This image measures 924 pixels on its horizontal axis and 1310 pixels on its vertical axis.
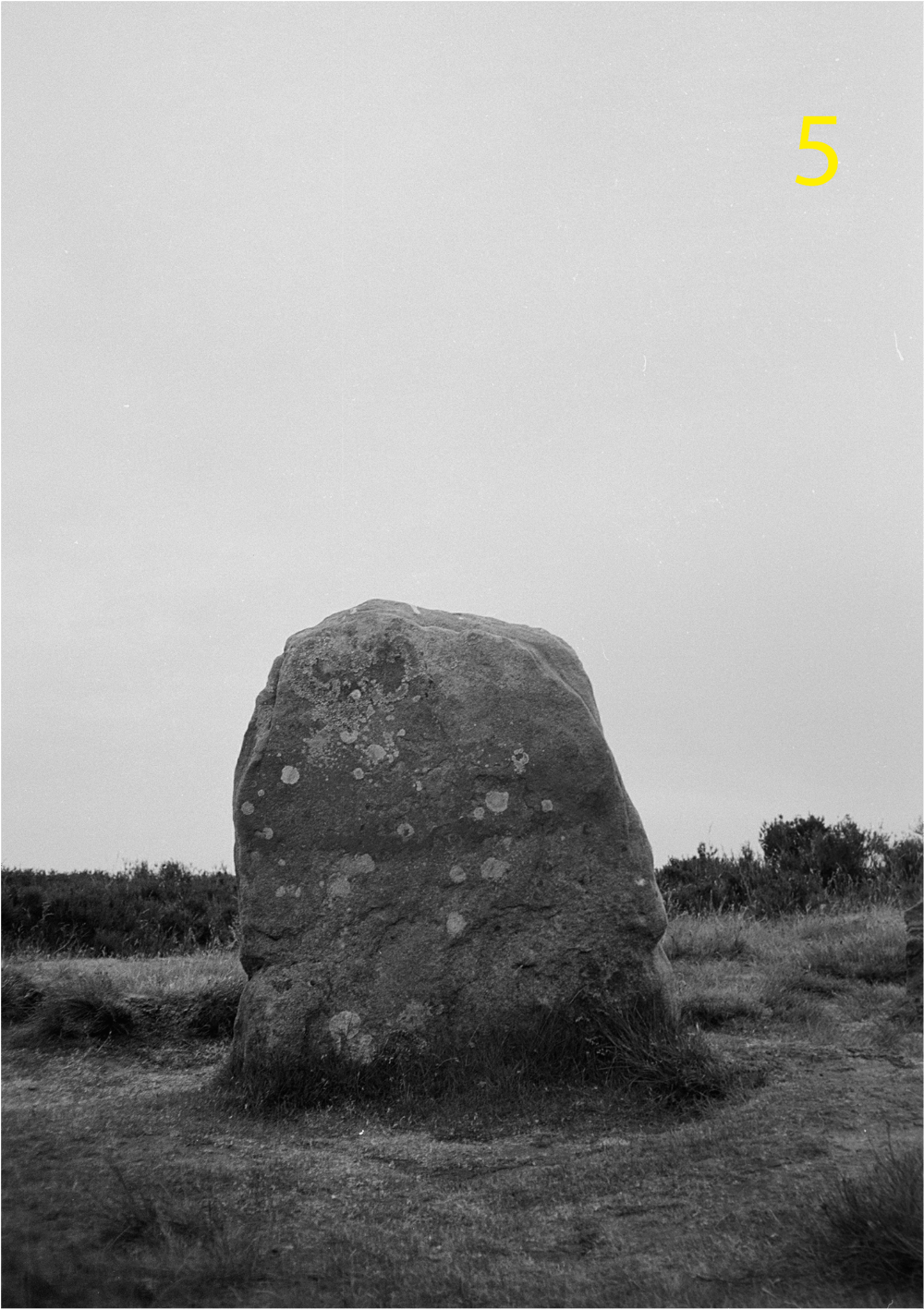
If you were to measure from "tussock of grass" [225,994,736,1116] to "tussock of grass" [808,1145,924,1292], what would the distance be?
1.77m

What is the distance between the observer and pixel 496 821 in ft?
18.9

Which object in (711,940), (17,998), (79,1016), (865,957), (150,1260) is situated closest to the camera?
(150,1260)

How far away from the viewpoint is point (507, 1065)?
5375 millimetres

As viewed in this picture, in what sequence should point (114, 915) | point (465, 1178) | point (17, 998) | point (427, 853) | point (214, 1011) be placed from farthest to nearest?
point (114, 915)
point (214, 1011)
point (17, 998)
point (427, 853)
point (465, 1178)

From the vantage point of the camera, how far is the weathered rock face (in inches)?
219

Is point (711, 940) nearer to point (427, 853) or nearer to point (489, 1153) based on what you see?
point (427, 853)

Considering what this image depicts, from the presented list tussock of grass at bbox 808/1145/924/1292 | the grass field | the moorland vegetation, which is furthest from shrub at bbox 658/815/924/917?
tussock of grass at bbox 808/1145/924/1292

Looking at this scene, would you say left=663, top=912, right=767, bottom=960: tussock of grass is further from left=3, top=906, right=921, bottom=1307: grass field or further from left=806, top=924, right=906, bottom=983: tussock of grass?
left=3, top=906, right=921, bottom=1307: grass field

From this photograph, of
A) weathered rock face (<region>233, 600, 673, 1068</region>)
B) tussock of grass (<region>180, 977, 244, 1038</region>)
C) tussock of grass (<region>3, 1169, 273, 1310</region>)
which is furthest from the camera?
tussock of grass (<region>180, 977, 244, 1038</region>)

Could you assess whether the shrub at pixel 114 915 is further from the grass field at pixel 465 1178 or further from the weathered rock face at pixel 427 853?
the weathered rock face at pixel 427 853

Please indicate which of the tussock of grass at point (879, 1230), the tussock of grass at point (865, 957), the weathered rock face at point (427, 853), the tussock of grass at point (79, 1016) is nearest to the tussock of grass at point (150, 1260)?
the tussock of grass at point (879, 1230)

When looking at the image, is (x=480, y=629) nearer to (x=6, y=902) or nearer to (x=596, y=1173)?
(x=596, y=1173)

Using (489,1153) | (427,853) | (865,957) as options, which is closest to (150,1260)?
(489,1153)

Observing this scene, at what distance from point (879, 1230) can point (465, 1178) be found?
5.87 feet
